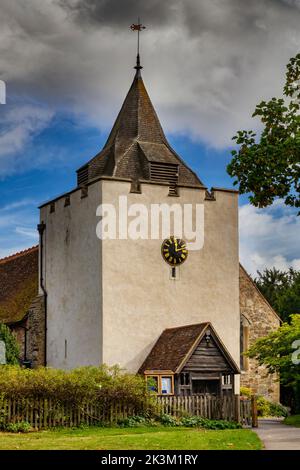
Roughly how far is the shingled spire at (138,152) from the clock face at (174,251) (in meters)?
2.73

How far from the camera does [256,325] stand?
145 ft

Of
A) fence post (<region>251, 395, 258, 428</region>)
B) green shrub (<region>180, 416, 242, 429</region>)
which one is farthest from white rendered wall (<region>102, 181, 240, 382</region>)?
fence post (<region>251, 395, 258, 428</region>)

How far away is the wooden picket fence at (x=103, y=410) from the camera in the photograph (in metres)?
28.8

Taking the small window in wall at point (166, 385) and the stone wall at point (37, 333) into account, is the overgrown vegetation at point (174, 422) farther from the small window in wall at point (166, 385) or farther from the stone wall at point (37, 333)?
the stone wall at point (37, 333)

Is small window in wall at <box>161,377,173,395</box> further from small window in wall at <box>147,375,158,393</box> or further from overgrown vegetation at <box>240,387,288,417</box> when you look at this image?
overgrown vegetation at <box>240,387,288,417</box>

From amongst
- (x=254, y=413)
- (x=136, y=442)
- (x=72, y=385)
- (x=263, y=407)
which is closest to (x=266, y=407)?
(x=263, y=407)

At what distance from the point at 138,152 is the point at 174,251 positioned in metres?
5.21

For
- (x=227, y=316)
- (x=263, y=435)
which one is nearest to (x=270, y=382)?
(x=227, y=316)

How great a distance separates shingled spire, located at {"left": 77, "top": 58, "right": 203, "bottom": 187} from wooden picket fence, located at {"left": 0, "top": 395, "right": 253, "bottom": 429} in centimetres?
1084

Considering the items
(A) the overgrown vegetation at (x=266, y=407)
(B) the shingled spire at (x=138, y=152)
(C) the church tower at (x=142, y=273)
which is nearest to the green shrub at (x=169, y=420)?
(C) the church tower at (x=142, y=273)

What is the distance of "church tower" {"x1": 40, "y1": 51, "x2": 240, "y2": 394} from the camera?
117 ft

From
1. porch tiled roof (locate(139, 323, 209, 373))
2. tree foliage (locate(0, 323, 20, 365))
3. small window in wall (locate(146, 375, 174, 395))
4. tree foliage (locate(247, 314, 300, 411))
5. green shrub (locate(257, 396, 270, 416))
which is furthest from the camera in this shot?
green shrub (locate(257, 396, 270, 416))

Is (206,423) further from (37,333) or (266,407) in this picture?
(37,333)
